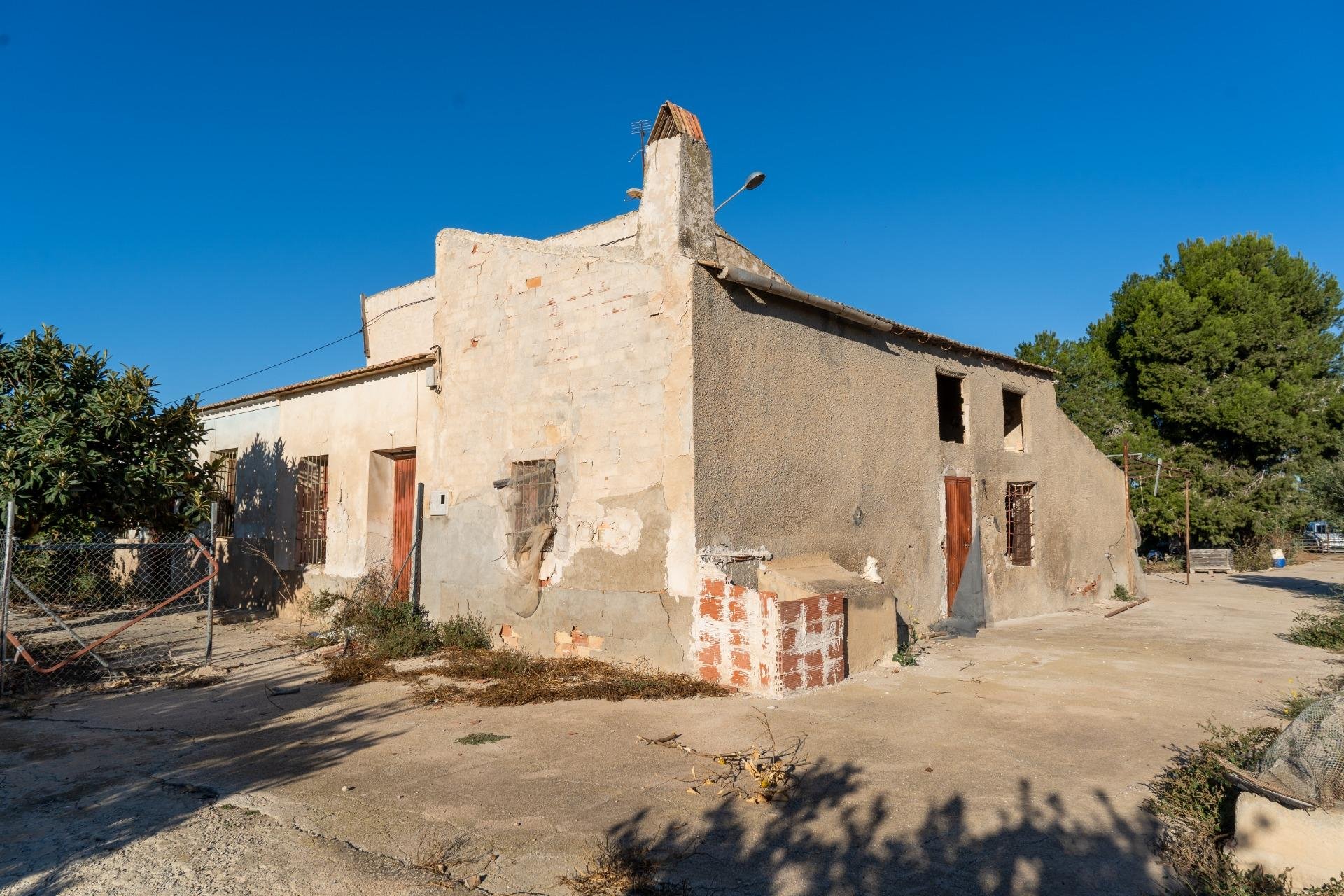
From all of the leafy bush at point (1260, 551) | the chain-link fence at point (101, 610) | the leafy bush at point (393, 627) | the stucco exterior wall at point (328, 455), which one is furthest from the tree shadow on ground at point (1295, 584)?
the chain-link fence at point (101, 610)

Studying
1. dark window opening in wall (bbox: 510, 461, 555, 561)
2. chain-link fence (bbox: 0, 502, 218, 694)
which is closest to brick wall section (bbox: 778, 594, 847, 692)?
dark window opening in wall (bbox: 510, 461, 555, 561)

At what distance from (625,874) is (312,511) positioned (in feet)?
33.3

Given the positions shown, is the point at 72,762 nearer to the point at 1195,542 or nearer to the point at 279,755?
the point at 279,755

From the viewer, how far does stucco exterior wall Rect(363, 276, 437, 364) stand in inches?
577

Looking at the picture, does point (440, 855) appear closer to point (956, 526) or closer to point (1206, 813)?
point (1206, 813)

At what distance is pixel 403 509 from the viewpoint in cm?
1112

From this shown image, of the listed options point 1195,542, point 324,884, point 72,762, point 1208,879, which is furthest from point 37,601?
point 1195,542

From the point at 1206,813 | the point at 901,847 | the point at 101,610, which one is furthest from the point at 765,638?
the point at 101,610

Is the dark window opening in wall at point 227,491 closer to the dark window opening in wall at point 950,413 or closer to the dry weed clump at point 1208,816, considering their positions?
the dark window opening in wall at point 950,413

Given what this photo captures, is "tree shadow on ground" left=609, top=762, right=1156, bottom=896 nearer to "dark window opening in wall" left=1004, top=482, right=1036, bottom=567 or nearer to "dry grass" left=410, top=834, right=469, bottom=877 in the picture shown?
"dry grass" left=410, top=834, right=469, bottom=877

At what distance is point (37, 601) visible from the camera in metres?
7.15

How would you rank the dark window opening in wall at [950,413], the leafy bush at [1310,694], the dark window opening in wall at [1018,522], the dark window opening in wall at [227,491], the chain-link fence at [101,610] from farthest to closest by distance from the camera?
the dark window opening in wall at [227,491] → the dark window opening in wall at [950,413] → the dark window opening in wall at [1018,522] → the chain-link fence at [101,610] → the leafy bush at [1310,694]

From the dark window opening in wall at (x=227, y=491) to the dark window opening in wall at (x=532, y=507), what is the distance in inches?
298

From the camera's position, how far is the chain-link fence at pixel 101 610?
24.5 feet
